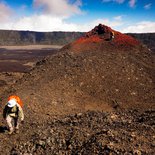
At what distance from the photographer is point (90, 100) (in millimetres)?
16984

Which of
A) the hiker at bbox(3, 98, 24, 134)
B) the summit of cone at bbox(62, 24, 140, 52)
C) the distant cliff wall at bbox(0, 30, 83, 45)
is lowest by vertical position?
the distant cliff wall at bbox(0, 30, 83, 45)

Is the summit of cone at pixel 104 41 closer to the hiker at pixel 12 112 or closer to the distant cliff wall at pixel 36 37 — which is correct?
the hiker at pixel 12 112

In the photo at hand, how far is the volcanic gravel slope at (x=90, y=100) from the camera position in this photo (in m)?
8.02

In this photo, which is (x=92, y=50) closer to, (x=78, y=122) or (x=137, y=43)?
(x=137, y=43)

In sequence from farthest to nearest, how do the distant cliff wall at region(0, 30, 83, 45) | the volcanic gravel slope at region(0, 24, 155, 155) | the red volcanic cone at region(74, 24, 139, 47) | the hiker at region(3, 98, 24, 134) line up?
1. the distant cliff wall at region(0, 30, 83, 45)
2. the red volcanic cone at region(74, 24, 139, 47)
3. the hiker at region(3, 98, 24, 134)
4. the volcanic gravel slope at region(0, 24, 155, 155)

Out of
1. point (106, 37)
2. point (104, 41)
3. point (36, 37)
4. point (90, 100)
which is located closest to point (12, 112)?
point (90, 100)

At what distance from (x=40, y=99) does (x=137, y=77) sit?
22.6ft

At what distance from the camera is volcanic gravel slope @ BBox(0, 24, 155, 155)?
8.02m

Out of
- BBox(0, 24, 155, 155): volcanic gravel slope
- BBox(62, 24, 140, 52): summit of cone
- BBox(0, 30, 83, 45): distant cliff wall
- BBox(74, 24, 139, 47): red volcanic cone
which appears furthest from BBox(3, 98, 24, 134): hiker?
BBox(0, 30, 83, 45): distant cliff wall

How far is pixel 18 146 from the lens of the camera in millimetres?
9039

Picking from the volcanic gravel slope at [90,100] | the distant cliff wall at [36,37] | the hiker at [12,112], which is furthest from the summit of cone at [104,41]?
the distant cliff wall at [36,37]

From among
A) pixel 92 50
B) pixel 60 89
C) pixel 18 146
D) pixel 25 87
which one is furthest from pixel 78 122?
pixel 92 50

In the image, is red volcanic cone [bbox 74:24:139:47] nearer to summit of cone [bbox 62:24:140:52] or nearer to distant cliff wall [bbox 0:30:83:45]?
summit of cone [bbox 62:24:140:52]

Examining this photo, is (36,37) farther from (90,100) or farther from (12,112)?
(12,112)
